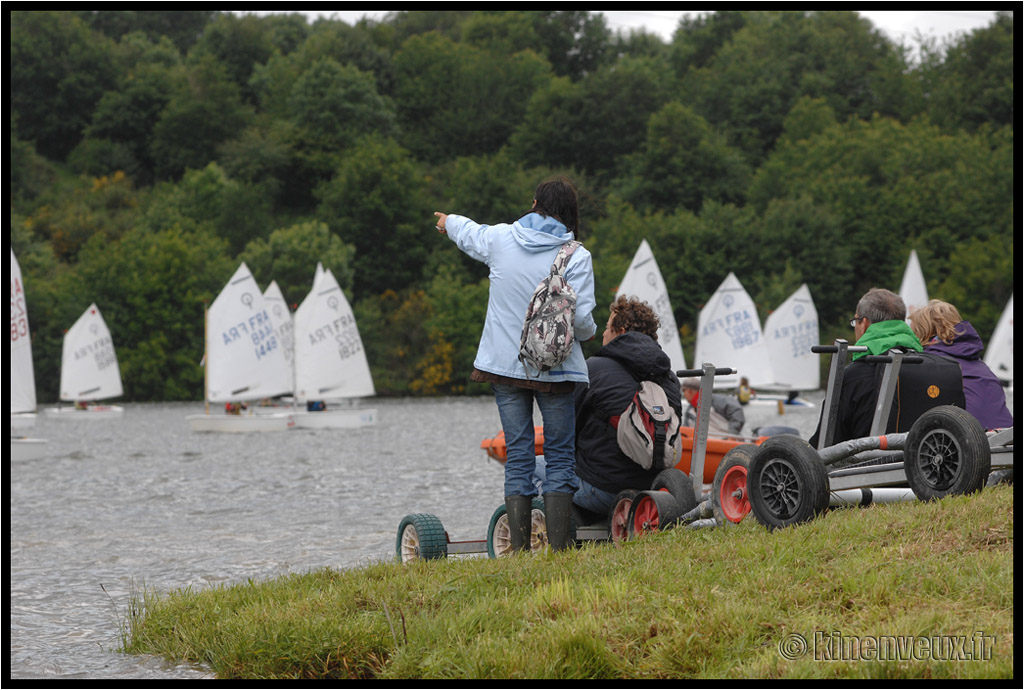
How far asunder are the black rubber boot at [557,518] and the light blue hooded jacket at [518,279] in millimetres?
549

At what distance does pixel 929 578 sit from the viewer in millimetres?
4570

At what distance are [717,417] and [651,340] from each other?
618 cm

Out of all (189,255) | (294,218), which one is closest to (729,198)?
(294,218)

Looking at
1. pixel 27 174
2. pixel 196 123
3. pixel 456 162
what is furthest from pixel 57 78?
pixel 456 162

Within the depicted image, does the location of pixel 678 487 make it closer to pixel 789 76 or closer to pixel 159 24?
pixel 789 76

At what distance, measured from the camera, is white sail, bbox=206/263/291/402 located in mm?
32375

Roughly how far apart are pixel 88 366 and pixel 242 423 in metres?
13.4

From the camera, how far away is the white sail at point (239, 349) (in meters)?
32.4

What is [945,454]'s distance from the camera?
5723 mm

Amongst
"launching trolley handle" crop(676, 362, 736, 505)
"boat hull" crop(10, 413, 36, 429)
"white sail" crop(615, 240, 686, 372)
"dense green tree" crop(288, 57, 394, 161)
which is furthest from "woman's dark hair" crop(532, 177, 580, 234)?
"dense green tree" crop(288, 57, 394, 161)

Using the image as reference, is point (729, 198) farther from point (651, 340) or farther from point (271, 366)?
point (651, 340)

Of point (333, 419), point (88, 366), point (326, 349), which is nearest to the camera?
point (333, 419)

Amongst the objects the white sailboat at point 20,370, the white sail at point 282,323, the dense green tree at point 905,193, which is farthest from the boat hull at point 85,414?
the dense green tree at point 905,193

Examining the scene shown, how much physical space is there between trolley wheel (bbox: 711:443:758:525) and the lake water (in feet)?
7.38
